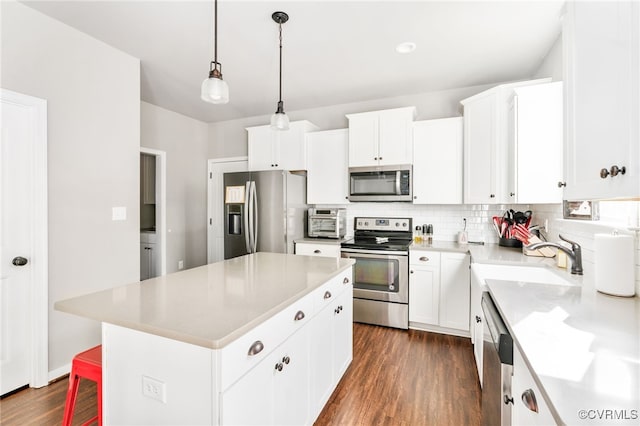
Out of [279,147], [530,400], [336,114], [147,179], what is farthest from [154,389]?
[147,179]

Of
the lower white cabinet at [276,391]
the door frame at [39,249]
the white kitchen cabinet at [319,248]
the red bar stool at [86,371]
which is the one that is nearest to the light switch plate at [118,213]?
the door frame at [39,249]

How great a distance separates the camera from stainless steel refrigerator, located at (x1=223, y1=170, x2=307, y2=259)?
11.8 feet

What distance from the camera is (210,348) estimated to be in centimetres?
96

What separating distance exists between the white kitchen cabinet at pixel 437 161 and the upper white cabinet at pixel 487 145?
11 centimetres

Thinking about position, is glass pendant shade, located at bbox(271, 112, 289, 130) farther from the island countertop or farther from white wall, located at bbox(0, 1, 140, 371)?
white wall, located at bbox(0, 1, 140, 371)

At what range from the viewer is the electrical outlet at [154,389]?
1.09 m

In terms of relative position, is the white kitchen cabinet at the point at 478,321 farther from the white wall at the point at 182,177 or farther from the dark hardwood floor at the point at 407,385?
the white wall at the point at 182,177

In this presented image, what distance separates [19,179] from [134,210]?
843 millimetres

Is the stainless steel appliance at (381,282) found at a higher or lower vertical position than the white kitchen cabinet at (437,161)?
lower

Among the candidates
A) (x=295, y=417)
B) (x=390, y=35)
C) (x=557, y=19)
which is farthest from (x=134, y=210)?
(x=557, y=19)

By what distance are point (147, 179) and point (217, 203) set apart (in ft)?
3.78

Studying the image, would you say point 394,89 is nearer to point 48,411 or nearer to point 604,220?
point 604,220

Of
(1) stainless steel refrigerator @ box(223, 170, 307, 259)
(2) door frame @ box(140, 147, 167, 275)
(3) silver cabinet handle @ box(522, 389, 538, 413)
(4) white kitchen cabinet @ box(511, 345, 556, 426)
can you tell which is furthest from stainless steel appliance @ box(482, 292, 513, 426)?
(2) door frame @ box(140, 147, 167, 275)

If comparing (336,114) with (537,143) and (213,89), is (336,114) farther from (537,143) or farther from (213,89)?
(213,89)
